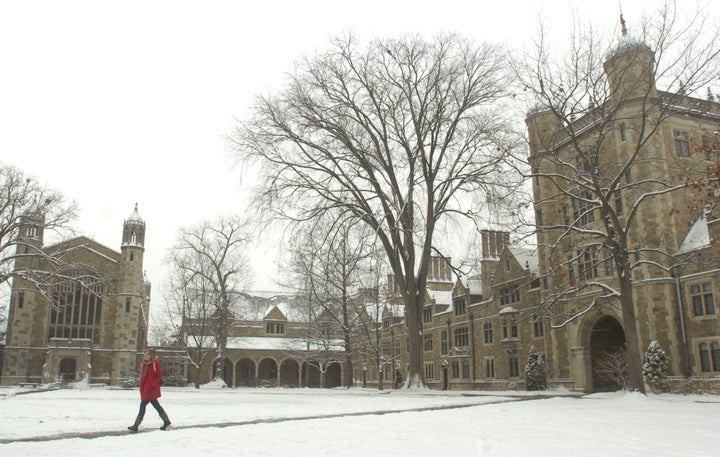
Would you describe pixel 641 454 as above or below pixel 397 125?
below

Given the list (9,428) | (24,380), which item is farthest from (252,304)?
(9,428)

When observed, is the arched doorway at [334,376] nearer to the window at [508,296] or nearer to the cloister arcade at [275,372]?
the cloister arcade at [275,372]

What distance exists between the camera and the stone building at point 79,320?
158ft

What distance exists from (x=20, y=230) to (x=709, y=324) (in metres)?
33.2

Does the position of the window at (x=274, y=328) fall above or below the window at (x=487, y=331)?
above

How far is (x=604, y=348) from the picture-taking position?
32031 mm

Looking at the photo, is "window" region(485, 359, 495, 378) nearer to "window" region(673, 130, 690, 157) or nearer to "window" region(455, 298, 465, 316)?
"window" region(455, 298, 465, 316)

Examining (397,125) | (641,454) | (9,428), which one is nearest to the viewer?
(641,454)

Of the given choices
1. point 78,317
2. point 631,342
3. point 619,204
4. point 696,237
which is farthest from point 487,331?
point 78,317

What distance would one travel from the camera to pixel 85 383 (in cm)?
4759

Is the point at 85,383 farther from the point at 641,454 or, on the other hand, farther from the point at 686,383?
the point at 641,454

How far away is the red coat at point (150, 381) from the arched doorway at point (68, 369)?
1742 inches

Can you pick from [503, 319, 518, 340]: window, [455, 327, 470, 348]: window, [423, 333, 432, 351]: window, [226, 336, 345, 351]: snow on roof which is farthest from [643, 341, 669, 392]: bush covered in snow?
[226, 336, 345, 351]: snow on roof

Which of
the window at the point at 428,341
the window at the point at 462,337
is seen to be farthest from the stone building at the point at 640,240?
the window at the point at 428,341
